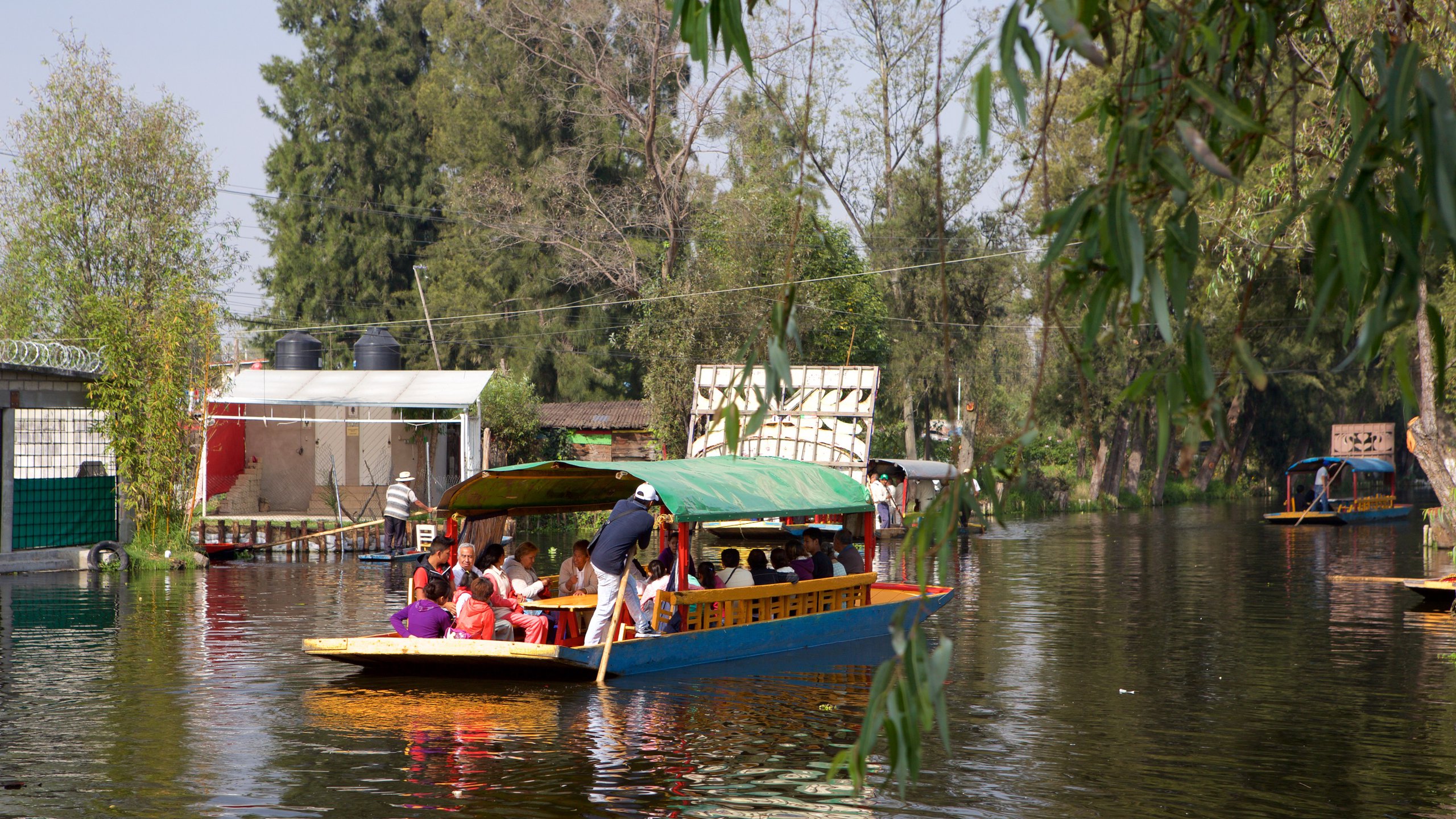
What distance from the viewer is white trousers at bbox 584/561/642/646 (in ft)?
43.1

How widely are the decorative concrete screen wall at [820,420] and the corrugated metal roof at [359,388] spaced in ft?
17.8

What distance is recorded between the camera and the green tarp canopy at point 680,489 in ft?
46.4

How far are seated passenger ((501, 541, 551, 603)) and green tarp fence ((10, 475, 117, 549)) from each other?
1387 cm

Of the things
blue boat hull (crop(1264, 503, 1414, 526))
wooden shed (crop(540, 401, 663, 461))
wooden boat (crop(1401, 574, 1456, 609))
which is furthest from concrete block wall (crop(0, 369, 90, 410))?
blue boat hull (crop(1264, 503, 1414, 526))

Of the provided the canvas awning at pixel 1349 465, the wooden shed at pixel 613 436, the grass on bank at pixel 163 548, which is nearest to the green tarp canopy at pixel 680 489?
the grass on bank at pixel 163 548

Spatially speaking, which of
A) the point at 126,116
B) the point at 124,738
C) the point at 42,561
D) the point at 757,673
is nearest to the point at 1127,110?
the point at 124,738

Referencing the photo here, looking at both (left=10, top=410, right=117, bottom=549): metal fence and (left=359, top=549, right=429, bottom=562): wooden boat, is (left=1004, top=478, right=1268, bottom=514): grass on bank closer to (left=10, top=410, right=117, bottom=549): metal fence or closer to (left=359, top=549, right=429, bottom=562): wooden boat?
(left=359, top=549, right=429, bottom=562): wooden boat

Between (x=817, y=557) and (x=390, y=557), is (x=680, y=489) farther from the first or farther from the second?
(x=390, y=557)

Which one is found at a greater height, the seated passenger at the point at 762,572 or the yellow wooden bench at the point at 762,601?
the seated passenger at the point at 762,572

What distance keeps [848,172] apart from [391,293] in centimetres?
2103

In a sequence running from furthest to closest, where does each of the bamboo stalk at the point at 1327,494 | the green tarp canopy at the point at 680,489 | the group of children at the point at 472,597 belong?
the bamboo stalk at the point at 1327,494, the green tarp canopy at the point at 680,489, the group of children at the point at 472,597

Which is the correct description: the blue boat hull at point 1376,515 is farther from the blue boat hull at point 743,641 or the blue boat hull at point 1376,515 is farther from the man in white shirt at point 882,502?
the blue boat hull at point 743,641

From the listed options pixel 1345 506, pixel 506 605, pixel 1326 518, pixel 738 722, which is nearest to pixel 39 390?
pixel 506 605

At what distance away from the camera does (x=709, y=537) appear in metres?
34.8
